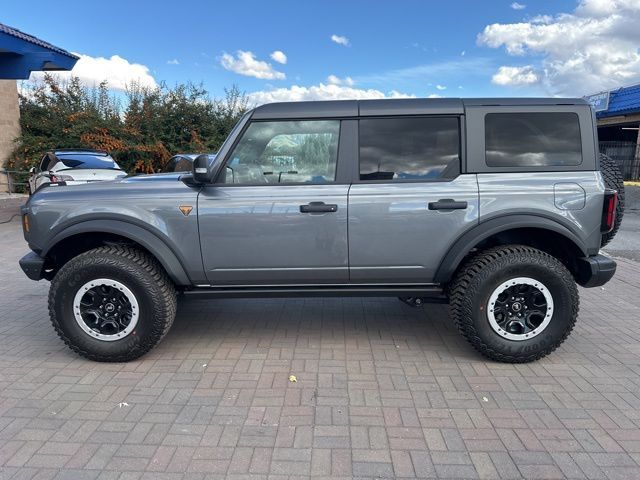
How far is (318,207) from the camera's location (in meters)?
3.60

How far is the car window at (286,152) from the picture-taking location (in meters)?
3.73

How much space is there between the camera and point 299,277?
376 cm

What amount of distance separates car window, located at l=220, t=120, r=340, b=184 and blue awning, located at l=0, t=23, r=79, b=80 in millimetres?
9154

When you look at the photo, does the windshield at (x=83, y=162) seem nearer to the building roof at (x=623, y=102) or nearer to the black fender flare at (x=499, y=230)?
the black fender flare at (x=499, y=230)

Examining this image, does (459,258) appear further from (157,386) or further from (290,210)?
(157,386)

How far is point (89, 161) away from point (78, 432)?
9174mm

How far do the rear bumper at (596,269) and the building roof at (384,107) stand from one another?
122 cm

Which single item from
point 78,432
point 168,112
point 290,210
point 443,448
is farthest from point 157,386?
point 168,112

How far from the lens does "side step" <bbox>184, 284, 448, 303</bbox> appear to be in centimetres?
380

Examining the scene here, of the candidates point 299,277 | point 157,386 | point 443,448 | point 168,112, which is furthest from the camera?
point 168,112

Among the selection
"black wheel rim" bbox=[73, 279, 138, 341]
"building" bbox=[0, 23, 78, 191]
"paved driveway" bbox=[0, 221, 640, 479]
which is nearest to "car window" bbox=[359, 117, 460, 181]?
"paved driveway" bbox=[0, 221, 640, 479]

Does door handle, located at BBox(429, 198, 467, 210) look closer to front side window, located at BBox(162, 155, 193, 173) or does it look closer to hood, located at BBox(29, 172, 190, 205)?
hood, located at BBox(29, 172, 190, 205)

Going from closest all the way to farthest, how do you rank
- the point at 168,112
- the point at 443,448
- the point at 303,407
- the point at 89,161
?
the point at 443,448
the point at 303,407
the point at 89,161
the point at 168,112

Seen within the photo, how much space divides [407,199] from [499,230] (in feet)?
2.42
